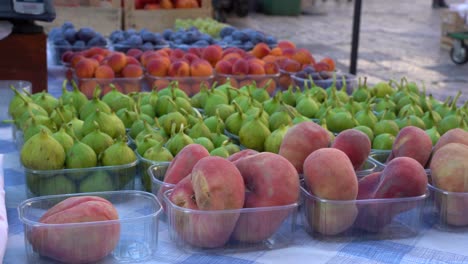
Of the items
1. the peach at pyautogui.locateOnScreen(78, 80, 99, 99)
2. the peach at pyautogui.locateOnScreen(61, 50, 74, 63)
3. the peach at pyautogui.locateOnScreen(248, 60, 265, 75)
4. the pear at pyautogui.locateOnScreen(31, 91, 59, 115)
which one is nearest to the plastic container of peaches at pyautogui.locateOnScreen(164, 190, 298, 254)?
the pear at pyautogui.locateOnScreen(31, 91, 59, 115)

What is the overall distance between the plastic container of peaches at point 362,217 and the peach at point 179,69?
1.02 m

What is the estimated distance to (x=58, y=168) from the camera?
1116mm

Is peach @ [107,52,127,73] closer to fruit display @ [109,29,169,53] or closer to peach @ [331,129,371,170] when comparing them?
fruit display @ [109,29,169,53]

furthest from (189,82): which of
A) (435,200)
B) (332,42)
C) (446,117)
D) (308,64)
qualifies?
(332,42)

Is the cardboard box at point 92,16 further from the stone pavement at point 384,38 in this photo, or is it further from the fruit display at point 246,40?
the stone pavement at point 384,38

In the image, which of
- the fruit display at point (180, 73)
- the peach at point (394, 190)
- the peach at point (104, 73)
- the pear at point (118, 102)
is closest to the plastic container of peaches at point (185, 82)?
the fruit display at point (180, 73)

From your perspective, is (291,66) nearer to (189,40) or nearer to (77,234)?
(189,40)

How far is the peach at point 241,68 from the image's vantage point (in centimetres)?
202

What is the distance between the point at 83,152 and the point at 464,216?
2.10 ft

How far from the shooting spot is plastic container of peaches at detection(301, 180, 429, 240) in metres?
0.98

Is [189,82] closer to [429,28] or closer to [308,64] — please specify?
[308,64]

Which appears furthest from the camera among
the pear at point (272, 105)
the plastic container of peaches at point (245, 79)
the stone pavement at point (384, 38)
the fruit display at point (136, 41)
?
the stone pavement at point (384, 38)

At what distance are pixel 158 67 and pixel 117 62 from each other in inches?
4.9

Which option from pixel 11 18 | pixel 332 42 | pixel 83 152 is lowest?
pixel 332 42
